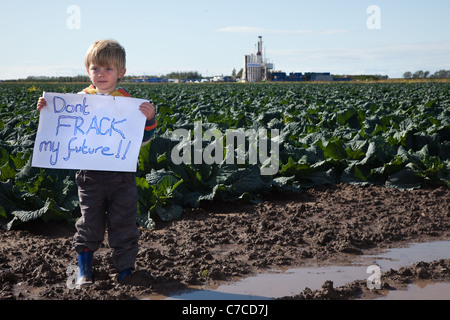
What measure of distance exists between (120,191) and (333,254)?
5.72 ft

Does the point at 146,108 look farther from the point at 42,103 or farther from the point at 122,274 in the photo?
the point at 122,274

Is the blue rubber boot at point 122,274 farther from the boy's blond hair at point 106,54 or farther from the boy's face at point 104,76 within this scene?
the boy's blond hair at point 106,54

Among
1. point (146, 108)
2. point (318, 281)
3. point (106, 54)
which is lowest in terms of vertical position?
→ point (318, 281)

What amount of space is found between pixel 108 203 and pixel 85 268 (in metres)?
0.46

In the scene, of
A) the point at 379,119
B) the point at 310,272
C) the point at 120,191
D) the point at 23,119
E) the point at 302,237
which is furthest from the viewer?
the point at 23,119

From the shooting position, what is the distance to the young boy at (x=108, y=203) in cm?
310

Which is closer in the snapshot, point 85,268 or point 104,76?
point 104,76

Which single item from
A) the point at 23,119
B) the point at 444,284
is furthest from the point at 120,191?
the point at 23,119

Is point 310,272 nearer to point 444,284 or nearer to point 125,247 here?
point 444,284

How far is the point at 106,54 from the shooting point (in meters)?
2.99

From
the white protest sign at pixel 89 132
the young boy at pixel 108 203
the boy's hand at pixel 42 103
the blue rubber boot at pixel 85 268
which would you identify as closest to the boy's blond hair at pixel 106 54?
the young boy at pixel 108 203

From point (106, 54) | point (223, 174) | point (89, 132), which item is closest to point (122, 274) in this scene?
point (89, 132)

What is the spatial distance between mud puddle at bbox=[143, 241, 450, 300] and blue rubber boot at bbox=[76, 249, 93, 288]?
0.47m

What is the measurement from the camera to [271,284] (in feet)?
10.9
